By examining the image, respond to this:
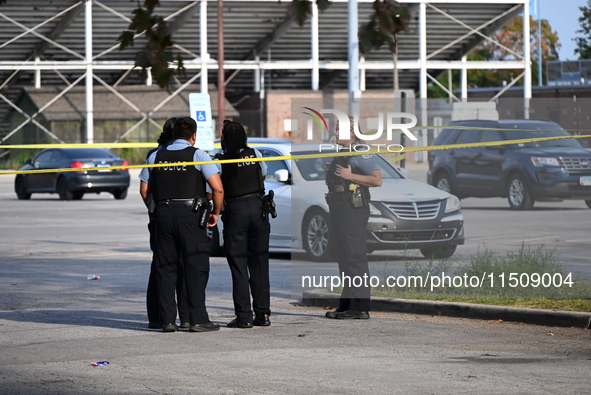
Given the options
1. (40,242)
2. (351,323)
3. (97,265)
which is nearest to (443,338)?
(351,323)

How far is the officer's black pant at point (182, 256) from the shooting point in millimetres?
10094

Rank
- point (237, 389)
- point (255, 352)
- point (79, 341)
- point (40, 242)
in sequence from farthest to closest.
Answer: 1. point (40, 242)
2. point (79, 341)
3. point (255, 352)
4. point (237, 389)

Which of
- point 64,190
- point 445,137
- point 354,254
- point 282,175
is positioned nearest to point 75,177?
point 64,190

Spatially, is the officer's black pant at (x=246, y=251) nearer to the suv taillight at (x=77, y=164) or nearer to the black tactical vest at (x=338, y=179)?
the black tactical vest at (x=338, y=179)

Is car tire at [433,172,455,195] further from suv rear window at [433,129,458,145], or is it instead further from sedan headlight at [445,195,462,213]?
suv rear window at [433,129,458,145]

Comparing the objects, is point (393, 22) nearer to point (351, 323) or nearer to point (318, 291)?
point (351, 323)

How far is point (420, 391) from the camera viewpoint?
7.23 m

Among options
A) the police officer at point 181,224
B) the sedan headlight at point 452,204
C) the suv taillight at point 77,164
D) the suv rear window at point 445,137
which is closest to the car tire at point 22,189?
the suv taillight at point 77,164

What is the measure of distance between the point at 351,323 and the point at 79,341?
2502mm

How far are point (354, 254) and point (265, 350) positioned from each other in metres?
2.20

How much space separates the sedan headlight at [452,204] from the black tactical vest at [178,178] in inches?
136

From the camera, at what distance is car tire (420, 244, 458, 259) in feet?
41.1

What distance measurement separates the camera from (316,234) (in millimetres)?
15875

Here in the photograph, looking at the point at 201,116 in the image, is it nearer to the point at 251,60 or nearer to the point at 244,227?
the point at 244,227
